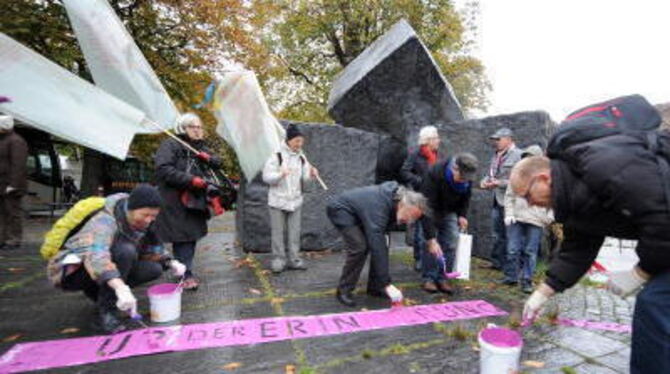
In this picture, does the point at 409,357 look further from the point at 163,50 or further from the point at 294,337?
the point at 163,50

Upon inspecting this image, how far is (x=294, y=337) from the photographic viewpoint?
3.25 meters

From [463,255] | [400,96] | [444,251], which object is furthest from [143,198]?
[400,96]

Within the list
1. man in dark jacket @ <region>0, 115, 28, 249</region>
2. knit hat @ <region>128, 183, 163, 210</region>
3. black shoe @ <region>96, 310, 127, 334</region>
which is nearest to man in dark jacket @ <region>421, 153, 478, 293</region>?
knit hat @ <region>128, 183, 163, 210</region>

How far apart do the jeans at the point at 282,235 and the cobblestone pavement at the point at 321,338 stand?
0.20 metres

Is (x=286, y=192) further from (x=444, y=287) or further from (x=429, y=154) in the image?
(x=444, y=287)

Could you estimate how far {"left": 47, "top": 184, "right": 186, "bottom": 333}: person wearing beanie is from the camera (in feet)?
9.78

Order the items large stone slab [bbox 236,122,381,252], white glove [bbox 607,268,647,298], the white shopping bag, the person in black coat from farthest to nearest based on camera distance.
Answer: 1. large stone slab [bbox 236,122,381,252]
2. the white shopping bag
3. the person in black coat
4. white glove [bbox 607,268,647,298]

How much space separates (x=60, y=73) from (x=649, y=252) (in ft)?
14.7

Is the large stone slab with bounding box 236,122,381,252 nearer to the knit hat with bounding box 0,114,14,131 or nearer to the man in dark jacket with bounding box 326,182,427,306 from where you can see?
the man in dark jacket with bounding box 326,182,427,306

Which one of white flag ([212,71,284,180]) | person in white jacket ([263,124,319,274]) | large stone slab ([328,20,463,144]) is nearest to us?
person in white jacket ([263,124,319,274])

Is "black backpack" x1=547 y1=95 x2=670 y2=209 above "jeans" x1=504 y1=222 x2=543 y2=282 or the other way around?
above

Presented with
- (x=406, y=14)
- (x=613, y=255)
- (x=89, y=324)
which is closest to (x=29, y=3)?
(x=89, y=324)

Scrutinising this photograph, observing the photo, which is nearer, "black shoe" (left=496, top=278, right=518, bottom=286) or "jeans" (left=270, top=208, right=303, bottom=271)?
"black shoe" (left=496, top=278, right=518, bottom=286)

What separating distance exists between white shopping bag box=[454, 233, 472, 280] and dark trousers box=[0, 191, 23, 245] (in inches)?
256
